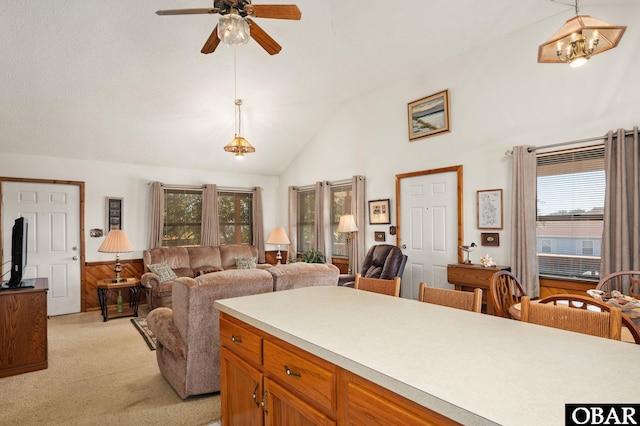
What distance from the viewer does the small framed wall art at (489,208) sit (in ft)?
14.3

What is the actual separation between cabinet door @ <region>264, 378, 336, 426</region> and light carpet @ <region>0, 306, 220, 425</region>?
1.29 m

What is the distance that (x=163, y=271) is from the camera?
580 centimetres

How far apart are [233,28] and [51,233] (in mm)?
5112

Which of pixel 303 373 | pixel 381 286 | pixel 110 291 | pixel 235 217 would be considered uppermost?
pixel 235 217

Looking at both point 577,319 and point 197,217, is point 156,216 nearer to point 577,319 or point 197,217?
point 197,217

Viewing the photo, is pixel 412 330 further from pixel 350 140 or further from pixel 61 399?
pixel 350 140

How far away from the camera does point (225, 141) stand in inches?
253

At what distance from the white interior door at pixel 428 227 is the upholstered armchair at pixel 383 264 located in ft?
1.05

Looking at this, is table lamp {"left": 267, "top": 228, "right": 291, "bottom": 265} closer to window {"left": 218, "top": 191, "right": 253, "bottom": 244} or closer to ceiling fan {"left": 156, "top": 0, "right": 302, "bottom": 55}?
window {"left": 218, "top": 191, "right": 253, "bottom": 244}

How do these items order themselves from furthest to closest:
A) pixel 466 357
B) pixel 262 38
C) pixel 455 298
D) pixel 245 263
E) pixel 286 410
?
1. pixel 245 263
2. pixel 262 38
3. pixel 455 298
4. pixel 286 410
5. pixel 466 357

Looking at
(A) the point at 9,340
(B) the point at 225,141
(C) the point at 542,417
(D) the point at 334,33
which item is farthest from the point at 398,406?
(B) the point at 225,141

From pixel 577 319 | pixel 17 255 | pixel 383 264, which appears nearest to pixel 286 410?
pixel 577 319

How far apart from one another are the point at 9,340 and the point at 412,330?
3918 millimetres

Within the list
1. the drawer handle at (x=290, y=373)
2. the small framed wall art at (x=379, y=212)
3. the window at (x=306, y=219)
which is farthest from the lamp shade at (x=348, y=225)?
the drawer handle at (x=290, y=373)
